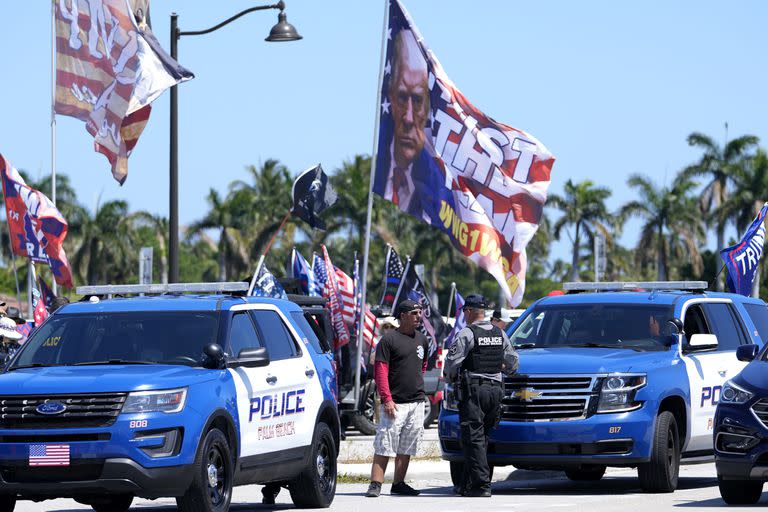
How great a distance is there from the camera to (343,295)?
26719 millimetres

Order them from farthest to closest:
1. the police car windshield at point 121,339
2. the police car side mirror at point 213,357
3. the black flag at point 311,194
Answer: the black flag at point 311,194 < the police car windshield at point 121,339 < the police car side mirror at point 213,357

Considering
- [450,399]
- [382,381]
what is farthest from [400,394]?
[450,399]

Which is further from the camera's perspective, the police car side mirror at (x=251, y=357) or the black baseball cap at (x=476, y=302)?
the black baseball cap at (x=476, y=302)

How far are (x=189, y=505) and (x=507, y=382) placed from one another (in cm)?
436

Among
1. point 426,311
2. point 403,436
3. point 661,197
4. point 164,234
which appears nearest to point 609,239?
point 661,197

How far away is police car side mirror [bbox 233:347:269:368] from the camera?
1199cm

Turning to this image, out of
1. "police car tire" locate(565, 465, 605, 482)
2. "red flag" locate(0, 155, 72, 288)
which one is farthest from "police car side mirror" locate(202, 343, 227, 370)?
"red flag" locate(0, 155, 72, 288)

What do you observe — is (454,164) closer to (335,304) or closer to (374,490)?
(335,304)

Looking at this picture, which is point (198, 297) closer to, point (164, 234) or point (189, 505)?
point (189, 505)

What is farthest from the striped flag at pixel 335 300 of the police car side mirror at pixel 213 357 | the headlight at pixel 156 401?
the headlight at pixel 156 401

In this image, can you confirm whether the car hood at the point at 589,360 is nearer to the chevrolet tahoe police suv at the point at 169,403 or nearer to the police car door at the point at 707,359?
the police car door at the point at 707,359

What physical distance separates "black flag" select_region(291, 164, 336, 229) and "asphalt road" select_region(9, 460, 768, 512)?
786 cm

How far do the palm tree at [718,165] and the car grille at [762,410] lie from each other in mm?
67229

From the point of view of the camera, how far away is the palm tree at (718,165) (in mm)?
79188
